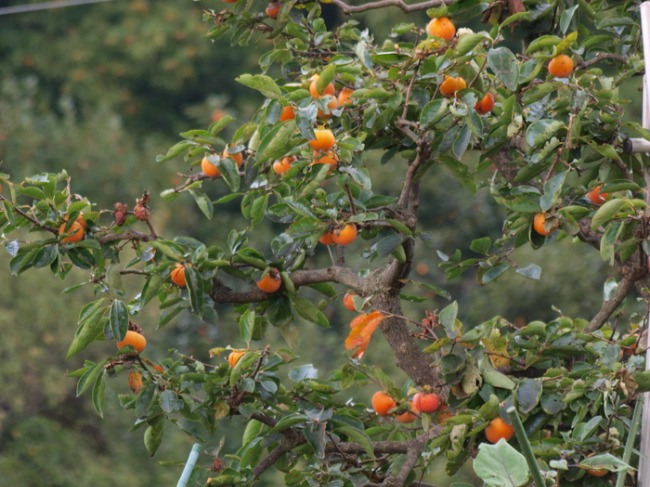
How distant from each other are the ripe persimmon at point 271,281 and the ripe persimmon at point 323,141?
0.19m

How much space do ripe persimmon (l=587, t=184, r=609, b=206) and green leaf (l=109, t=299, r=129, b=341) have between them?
611mm

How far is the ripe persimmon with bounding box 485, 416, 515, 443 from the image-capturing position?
132cm

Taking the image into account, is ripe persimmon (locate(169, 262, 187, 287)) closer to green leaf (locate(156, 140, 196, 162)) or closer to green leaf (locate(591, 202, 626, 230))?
green leaf (locate(156, 140, 196, 162))

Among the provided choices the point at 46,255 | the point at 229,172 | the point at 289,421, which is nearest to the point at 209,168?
the point at 229,172

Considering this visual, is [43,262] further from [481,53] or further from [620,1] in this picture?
[620,1]

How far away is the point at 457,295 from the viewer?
508 centimetres

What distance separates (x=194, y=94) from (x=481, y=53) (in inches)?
261

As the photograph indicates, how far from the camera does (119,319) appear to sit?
1369 millimetres

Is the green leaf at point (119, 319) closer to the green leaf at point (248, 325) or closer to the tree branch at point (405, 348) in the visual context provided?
the green leaf at point (248, 325)

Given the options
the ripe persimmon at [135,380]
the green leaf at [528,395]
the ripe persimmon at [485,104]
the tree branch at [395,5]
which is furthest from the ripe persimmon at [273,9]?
the green leaf at [528,395]

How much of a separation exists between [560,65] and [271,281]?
473 mm

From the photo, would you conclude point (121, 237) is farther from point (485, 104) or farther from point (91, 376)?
point (485, 104)

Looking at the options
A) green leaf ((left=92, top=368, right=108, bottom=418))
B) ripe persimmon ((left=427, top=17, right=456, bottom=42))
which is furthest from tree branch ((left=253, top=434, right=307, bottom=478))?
ripe persimmon ((left=427, top=17, right=456, bottom=42))

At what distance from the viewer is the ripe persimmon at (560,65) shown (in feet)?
4.97
